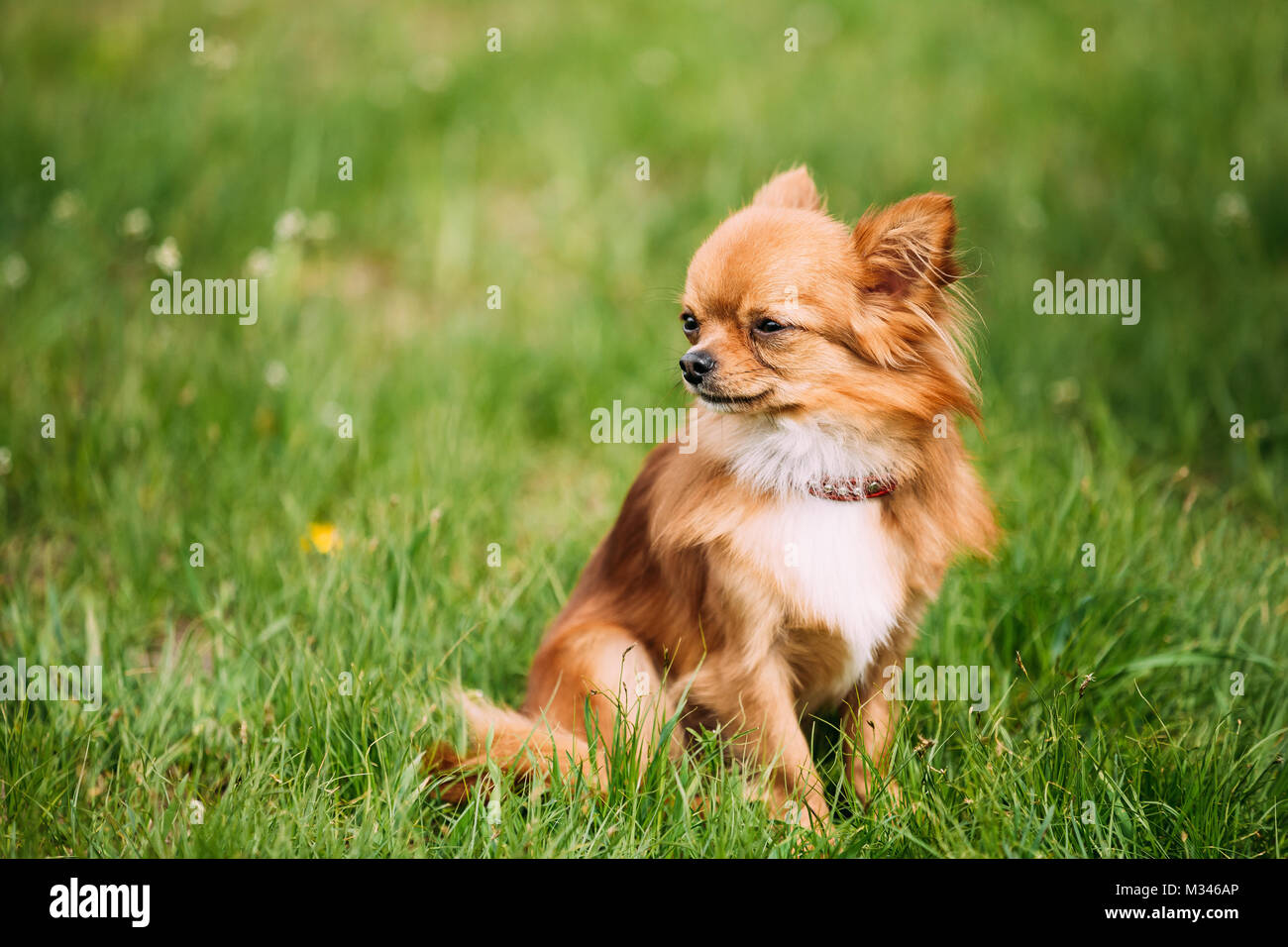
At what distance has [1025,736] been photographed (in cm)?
273

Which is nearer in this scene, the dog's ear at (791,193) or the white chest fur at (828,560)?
the white chest fur at (828,560)

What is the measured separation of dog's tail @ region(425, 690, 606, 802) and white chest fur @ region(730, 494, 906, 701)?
22.3 inches

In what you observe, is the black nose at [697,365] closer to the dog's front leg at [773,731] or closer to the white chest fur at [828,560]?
the white chest fur at [828,560]

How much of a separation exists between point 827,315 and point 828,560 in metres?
0.53

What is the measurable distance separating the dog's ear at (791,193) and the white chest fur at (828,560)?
699 millimetres

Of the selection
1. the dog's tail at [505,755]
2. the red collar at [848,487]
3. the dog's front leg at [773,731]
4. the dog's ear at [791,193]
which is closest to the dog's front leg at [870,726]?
the dog's front leg at [773,731]

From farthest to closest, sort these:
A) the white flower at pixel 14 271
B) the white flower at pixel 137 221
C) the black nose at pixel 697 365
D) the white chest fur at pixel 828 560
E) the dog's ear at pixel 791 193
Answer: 1. the white flower at pixel 137 221
2. the white flower at pixel 14 271
3. the dog's ear at pixel 791 193
4. the white chest fur at pixel 828 560
5. the black nose at pixel 697 365

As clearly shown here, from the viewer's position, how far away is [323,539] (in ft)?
11.6

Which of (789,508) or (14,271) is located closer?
(789,508)

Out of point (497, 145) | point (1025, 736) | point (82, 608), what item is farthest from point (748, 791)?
point (497, 145)

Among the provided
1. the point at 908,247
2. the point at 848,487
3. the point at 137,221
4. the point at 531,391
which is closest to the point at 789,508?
the point at 848,487

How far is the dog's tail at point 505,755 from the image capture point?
7.93ft

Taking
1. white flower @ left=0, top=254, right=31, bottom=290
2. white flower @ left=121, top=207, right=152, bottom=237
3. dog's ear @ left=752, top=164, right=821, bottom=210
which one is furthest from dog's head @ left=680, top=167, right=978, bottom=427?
white flower @ left=0, top=254, right=31, bottom=290

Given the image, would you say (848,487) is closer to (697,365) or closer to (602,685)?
(697,365)
